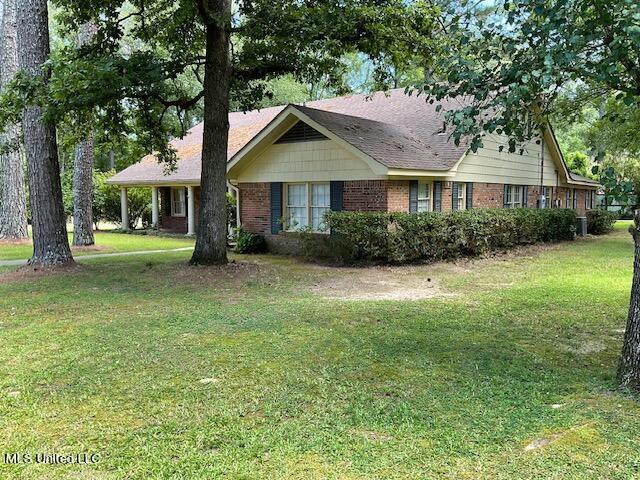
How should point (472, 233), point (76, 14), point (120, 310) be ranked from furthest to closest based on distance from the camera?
point (472, 233) → point (76, 14) → point (120, 310)

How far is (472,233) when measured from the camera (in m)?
13.9

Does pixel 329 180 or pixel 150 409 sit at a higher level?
pixel 329 180

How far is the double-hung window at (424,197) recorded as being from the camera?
14.7 m

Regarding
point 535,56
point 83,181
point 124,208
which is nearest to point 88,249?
point 83,181

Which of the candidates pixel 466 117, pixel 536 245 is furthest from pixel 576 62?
pixel 536 245

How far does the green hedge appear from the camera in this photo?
41.0 feet

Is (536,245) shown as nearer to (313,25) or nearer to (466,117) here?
(313,25)

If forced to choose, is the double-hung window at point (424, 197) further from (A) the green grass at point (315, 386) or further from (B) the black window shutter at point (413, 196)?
(A) the green grass at point (315, 386)

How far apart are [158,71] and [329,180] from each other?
17.7ft

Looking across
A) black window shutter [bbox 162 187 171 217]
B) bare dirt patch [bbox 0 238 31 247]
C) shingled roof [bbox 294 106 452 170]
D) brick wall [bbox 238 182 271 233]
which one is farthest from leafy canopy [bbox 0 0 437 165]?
black window shutter [bbox 162 187 171 217]

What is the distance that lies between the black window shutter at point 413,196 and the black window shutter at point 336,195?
1.82m

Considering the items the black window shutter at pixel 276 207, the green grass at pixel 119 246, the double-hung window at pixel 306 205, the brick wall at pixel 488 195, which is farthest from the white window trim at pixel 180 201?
the brick wall at pixel 488 195

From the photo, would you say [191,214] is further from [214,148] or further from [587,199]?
[587,199]

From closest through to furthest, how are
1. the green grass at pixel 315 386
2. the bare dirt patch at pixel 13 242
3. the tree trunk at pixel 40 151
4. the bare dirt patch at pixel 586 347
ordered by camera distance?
the green grass at pixel 315 386, the bare dirt patch at pixel 586 347, the tree trunk at pixel 40 151, the bare dirt patch at pixel 13 242
